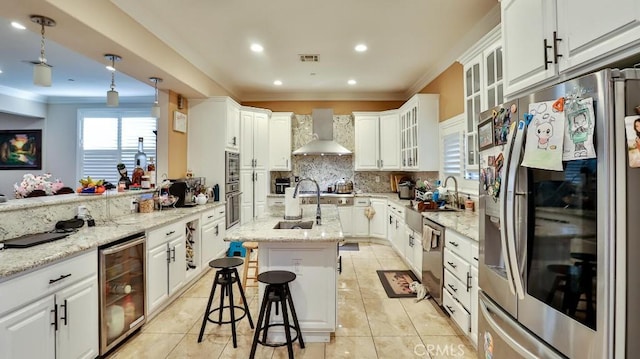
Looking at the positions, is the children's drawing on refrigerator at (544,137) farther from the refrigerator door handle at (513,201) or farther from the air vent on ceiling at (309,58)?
the air vent on ceiling at (309,58)

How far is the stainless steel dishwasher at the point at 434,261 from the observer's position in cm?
301

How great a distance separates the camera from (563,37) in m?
1.49

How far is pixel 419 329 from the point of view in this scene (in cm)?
280

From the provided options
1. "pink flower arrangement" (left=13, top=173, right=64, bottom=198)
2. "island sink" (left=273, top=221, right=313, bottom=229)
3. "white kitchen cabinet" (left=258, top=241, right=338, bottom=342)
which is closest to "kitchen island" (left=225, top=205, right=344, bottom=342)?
"white kitchen cabinet" (left=258, top=241, right=338, bottom=342)

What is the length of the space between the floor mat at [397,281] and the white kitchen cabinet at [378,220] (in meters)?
1.46

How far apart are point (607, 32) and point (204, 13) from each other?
125 inches

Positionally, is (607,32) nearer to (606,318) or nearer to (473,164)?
(606,318)

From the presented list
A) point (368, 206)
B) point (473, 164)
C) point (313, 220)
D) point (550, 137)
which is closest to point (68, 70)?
point (313, 220)

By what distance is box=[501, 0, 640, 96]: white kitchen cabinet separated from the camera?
1200mm

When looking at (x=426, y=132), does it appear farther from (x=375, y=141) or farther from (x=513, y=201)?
(x=513, y=201)

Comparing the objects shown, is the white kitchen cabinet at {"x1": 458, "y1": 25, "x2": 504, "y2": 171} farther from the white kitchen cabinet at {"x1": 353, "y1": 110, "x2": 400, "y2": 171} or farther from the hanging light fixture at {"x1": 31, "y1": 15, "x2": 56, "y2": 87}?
the hanging light fixture at {"x1": 31, "y1": 15, "x2": 56, "y2": 87}

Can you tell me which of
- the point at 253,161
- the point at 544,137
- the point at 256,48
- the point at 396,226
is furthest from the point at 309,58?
the point at 544,137

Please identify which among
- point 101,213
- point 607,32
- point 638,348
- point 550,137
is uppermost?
point 607,32

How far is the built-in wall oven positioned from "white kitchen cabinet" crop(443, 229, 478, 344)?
3291mm
